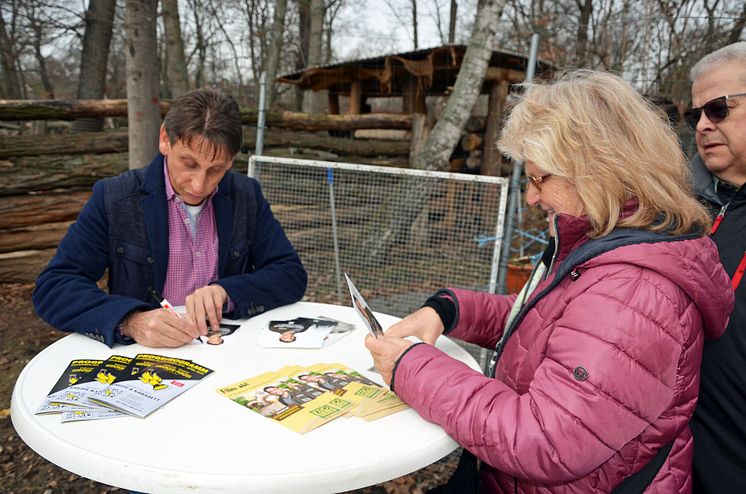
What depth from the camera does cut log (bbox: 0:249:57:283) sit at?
206 inches

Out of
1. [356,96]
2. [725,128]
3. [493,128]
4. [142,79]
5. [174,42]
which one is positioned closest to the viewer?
[725,128]

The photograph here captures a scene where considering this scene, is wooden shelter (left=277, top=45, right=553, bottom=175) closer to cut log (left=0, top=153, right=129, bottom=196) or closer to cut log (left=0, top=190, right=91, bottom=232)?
cut log (left=0, top=153, right=129, bottom=196)

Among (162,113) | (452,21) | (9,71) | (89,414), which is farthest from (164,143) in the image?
(452,21)

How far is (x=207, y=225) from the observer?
235 centimetres

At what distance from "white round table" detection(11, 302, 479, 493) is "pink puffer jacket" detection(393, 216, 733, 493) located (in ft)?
0.46

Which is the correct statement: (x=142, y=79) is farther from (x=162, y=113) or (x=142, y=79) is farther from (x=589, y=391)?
(x=589, y=391)

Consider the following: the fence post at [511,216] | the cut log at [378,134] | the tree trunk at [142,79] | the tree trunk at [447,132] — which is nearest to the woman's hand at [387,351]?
the fence post at [511,216]

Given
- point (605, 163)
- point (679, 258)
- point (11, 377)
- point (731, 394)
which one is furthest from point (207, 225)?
point (11, 377)

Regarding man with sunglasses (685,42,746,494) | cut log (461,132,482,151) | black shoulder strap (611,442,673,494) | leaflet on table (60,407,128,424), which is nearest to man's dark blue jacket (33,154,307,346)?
leaflet on table (60,407,128,424)

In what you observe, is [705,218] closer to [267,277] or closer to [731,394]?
[731,394]

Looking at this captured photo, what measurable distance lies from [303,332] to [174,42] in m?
9.45

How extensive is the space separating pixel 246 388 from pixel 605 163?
46.8 inches

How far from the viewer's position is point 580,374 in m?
1.12

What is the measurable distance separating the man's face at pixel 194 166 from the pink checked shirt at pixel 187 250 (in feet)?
0.26
